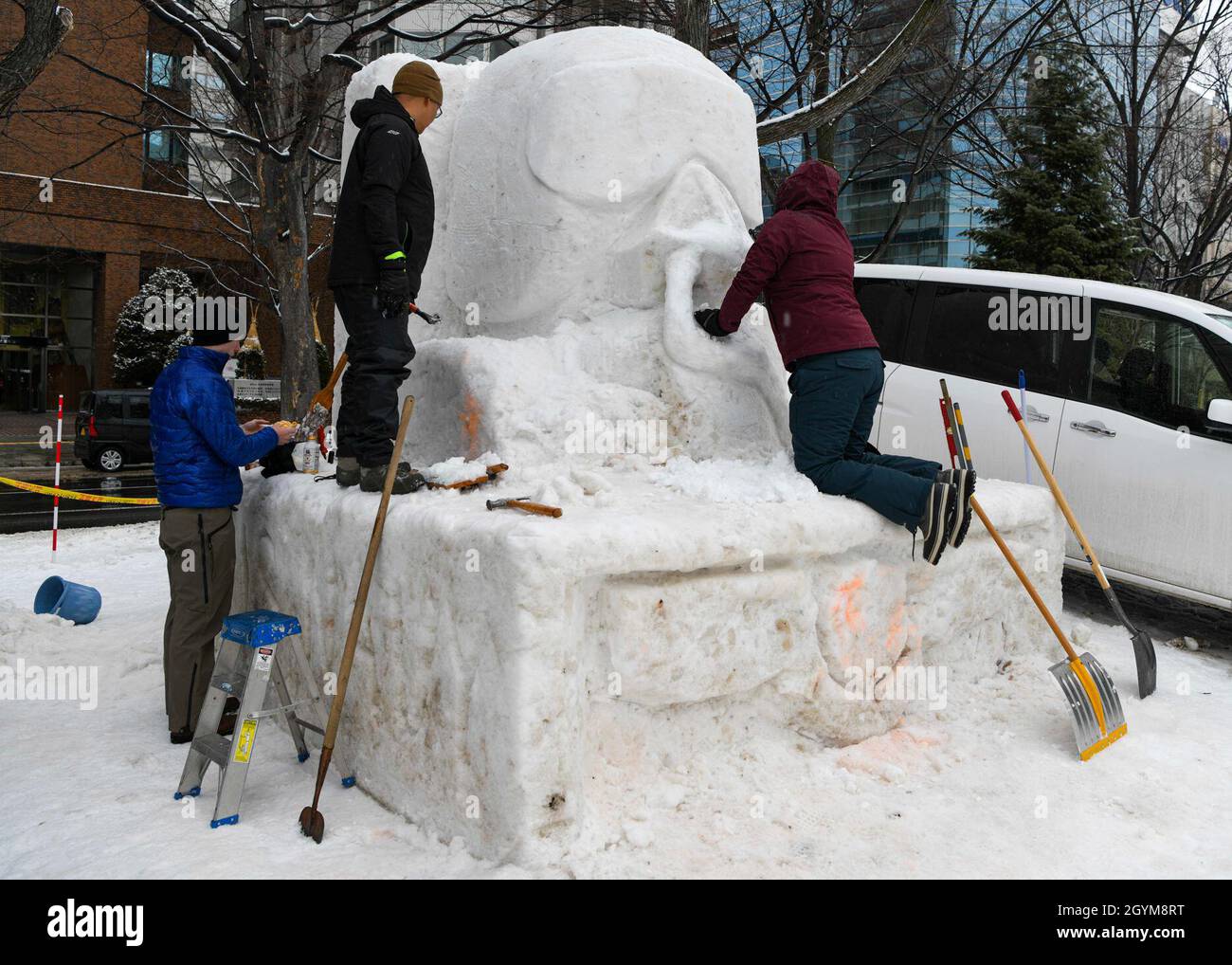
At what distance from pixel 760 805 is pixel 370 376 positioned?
2140 mm

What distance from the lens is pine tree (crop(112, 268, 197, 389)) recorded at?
20.8 metres

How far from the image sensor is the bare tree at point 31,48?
190 inches

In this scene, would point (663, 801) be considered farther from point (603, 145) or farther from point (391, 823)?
point (603, 145)

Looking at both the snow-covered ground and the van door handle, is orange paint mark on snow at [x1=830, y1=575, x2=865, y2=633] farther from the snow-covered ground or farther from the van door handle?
the van door handle

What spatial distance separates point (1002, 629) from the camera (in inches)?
173

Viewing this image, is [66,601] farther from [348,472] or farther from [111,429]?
[111,429]

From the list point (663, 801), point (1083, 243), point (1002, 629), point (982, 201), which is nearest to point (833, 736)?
point (663, 801)

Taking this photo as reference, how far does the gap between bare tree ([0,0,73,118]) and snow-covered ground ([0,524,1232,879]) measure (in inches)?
130

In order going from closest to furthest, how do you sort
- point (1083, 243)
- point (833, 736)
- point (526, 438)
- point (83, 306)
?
point (833, 736)
point (526, 438)
point (1083, 243)
point (83, 306)

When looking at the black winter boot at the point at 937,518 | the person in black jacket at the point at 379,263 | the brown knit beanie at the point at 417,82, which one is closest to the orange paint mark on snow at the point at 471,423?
the person in black jacket at the point at 379,263

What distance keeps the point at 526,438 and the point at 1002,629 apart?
8.06 ft

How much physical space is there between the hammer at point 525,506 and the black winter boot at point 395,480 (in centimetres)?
47

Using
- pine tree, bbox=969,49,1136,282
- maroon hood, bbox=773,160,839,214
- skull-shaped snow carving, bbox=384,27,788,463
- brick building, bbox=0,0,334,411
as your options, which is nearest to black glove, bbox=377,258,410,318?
skull-shaped snow carving, bbox=384,27,788,463

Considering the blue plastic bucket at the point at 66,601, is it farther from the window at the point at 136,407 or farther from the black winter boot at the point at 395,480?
the window at the point at 136,407
